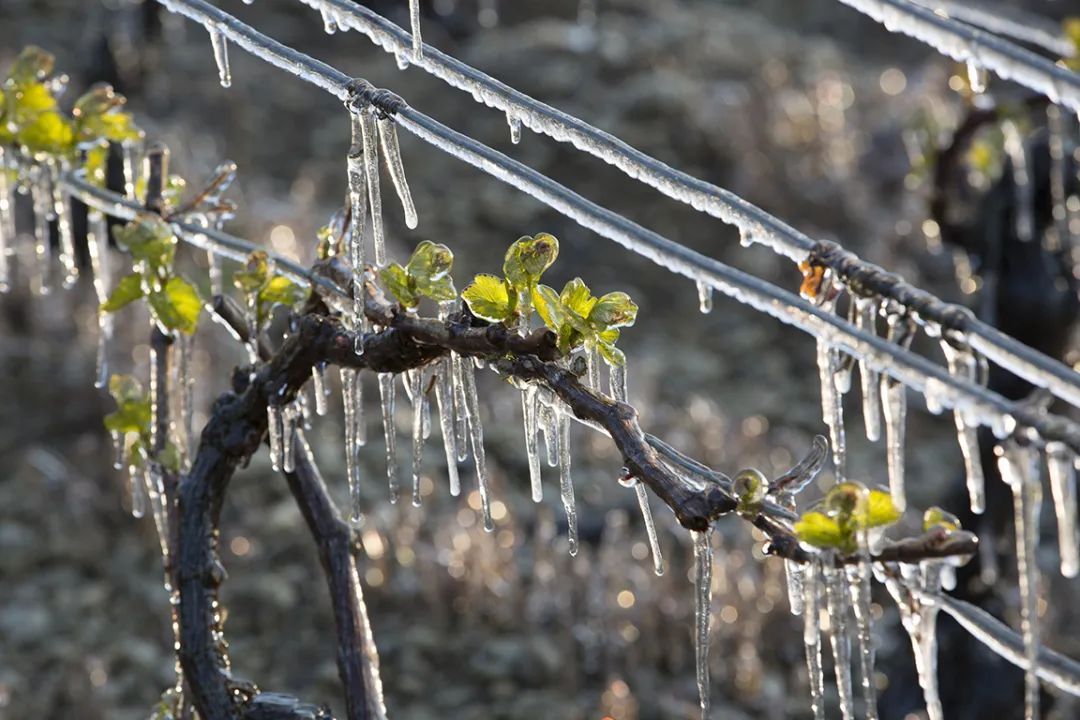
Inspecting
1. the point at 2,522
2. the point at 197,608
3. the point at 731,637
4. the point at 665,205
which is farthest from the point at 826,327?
the point at 665,205

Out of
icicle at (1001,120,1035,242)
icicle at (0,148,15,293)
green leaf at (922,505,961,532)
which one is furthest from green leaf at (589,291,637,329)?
icicle at (1001,120,1035,242)

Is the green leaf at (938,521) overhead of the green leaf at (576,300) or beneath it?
beneath

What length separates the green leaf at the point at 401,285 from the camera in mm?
1348

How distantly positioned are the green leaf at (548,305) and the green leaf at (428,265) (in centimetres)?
13

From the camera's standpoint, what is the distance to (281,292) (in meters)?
1.56

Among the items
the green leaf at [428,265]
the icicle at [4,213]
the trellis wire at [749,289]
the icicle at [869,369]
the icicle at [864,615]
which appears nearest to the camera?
the trellis wire at [749,289]

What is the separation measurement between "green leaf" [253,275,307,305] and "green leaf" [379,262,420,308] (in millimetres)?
241

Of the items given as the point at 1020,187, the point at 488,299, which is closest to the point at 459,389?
the point at 488,299

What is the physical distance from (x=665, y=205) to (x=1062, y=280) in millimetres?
3248

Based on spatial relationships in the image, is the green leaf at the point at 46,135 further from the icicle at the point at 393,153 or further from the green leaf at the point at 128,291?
the icicle at the point at 393,153

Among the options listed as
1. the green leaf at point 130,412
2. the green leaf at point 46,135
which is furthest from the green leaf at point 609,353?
the green leaf at point 46,135

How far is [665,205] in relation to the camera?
6.52 metres

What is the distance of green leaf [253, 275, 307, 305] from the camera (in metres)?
1.56

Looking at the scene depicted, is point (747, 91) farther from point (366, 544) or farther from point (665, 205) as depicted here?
point (366, 544)
